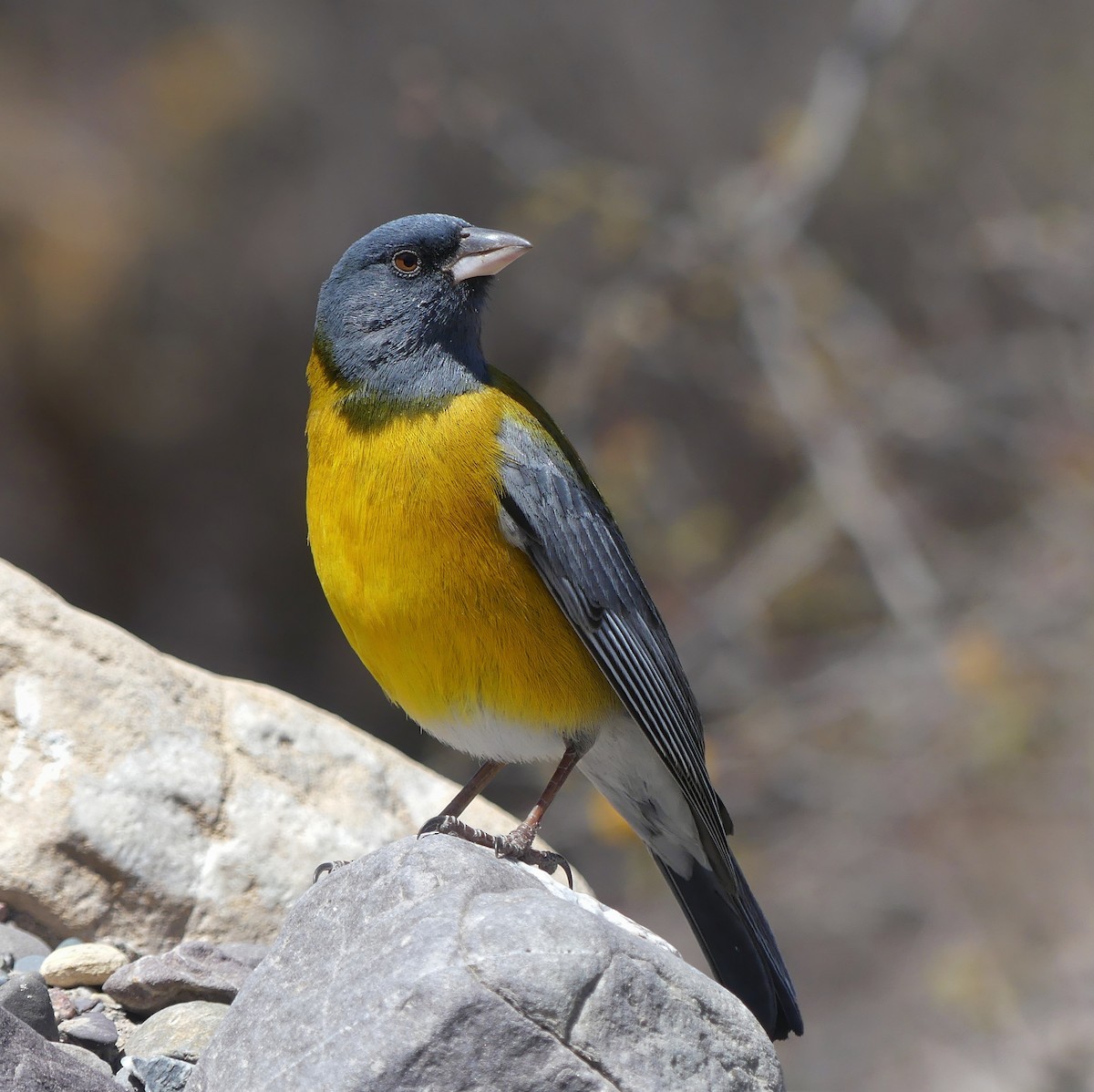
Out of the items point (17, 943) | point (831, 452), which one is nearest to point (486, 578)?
point (17, 943)

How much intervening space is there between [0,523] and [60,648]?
6.21 m

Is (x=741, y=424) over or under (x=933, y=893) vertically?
over

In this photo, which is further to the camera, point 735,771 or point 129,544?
point 129,544

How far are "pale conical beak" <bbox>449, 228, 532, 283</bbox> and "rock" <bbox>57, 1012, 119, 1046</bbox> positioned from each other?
2332 millimetres

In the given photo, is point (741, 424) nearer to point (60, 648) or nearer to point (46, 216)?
point (46, 216)

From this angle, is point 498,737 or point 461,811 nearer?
point 498,737

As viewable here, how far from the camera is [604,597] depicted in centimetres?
412

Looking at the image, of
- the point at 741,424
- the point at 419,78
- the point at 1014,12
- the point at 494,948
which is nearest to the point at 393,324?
the point at 494,948

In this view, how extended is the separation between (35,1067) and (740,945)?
2137 millimetres

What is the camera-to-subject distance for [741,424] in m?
11.7

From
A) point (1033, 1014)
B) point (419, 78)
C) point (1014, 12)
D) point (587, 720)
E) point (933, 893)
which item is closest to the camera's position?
point (587, 720)

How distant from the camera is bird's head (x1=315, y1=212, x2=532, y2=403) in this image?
4.27 metres

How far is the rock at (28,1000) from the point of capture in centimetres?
336

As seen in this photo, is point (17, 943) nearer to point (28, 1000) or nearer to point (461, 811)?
point (28, 1000)
